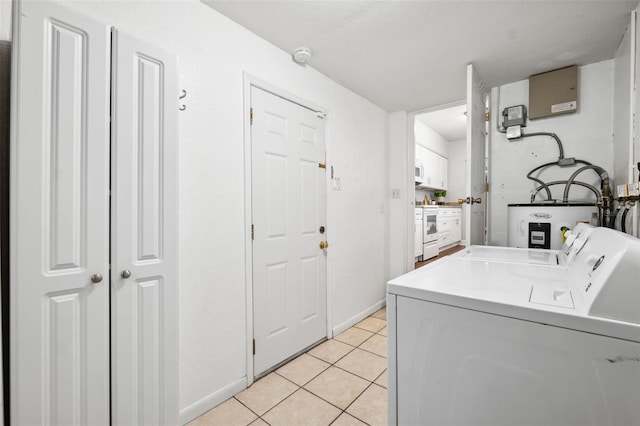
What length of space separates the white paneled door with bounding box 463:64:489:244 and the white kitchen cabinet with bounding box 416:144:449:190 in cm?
239

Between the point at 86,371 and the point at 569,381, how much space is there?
1518mm

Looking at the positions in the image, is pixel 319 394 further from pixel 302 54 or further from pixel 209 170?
pixel 302 54

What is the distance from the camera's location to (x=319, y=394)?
5.82ft

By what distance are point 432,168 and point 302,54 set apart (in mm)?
4360

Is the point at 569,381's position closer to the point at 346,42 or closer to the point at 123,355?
the point at 123,355

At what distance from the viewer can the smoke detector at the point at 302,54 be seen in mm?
2119

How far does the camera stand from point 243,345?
185cm

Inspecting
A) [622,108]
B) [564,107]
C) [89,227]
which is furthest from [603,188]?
[89,227]

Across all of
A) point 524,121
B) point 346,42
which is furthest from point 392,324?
point 524,121

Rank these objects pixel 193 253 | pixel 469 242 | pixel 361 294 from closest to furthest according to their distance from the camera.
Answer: pixel 193 253
pixel 469 242
pixel 361 294

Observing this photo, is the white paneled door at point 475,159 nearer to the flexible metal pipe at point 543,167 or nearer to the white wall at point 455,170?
the flexible metal pipe at point 543,167

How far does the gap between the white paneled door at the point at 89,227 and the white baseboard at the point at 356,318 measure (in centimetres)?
162

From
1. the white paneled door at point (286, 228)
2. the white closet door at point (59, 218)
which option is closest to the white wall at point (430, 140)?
the white paneled door at point (286, 228)

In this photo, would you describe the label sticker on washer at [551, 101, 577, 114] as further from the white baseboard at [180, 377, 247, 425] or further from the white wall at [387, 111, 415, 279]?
the white baseboard at [180, 377, 247, 425]
